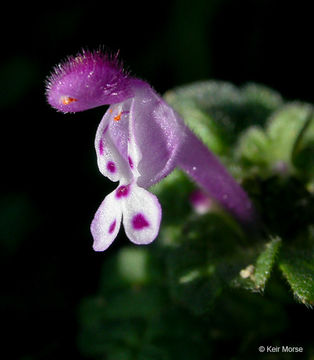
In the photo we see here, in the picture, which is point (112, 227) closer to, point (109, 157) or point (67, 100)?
point (109, 157)

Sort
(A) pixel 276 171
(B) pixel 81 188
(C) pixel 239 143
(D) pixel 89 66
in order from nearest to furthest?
(D) pixel 89 66 < (A) pixel 276 171 < (C) pixel 239 143 < (B) pixel 81 188

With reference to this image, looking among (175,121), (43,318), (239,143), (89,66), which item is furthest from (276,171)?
(43,318)

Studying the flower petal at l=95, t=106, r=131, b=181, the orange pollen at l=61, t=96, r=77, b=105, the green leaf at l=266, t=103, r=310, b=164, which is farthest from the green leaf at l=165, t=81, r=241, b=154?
the orange pollen at l=61, t=96, r=77, b=105

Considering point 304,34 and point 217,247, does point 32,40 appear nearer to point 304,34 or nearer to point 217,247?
point 304,34

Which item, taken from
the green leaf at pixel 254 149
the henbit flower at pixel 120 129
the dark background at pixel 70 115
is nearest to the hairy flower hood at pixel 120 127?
the henbit flower at pixel 120 129

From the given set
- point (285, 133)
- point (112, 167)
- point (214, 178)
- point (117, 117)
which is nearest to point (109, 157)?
point (112, 167)

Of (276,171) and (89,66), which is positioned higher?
(89,66)
